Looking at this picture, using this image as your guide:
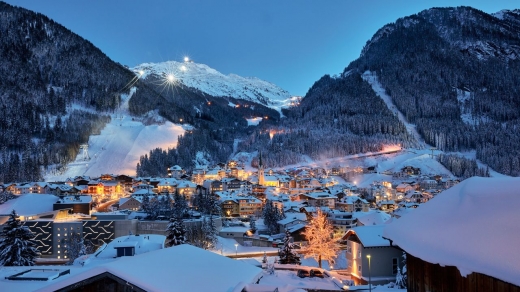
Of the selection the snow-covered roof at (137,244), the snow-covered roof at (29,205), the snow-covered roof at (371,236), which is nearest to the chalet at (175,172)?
the snow-covered roof at (29,205)

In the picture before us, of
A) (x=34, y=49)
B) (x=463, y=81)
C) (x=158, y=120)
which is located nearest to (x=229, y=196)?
(x=158, y=120)

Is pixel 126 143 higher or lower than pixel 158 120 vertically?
lower

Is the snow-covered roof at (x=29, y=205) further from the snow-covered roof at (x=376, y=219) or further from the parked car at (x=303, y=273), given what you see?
the parked car at (x=303, y=273)

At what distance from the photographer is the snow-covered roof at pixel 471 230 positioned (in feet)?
14.4

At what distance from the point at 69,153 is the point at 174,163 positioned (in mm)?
27915

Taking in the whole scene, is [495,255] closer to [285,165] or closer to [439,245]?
[439,245]

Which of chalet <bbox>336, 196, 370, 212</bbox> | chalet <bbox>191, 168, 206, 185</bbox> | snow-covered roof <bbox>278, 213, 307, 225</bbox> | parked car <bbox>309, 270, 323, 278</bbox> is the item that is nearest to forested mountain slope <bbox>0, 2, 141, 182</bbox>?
chalet <bbox>191, 168, 206, 185</bbox>

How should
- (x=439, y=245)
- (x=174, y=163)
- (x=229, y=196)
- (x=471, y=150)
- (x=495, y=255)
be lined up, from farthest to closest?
1. (x=471, y=150)
2. (x=174, y=163)
3. (x=229, y=196)
4. (x=439, y=245)
5. (x=495, y=255)

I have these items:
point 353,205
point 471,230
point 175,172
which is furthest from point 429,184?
point 471,230

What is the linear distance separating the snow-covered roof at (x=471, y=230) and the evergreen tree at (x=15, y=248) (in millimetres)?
27473

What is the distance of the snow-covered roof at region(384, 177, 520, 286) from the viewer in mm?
4391

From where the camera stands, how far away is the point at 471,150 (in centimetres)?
13788

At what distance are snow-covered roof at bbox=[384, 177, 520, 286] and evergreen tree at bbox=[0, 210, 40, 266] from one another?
1082 inches

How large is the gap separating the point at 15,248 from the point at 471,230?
29.3 m
